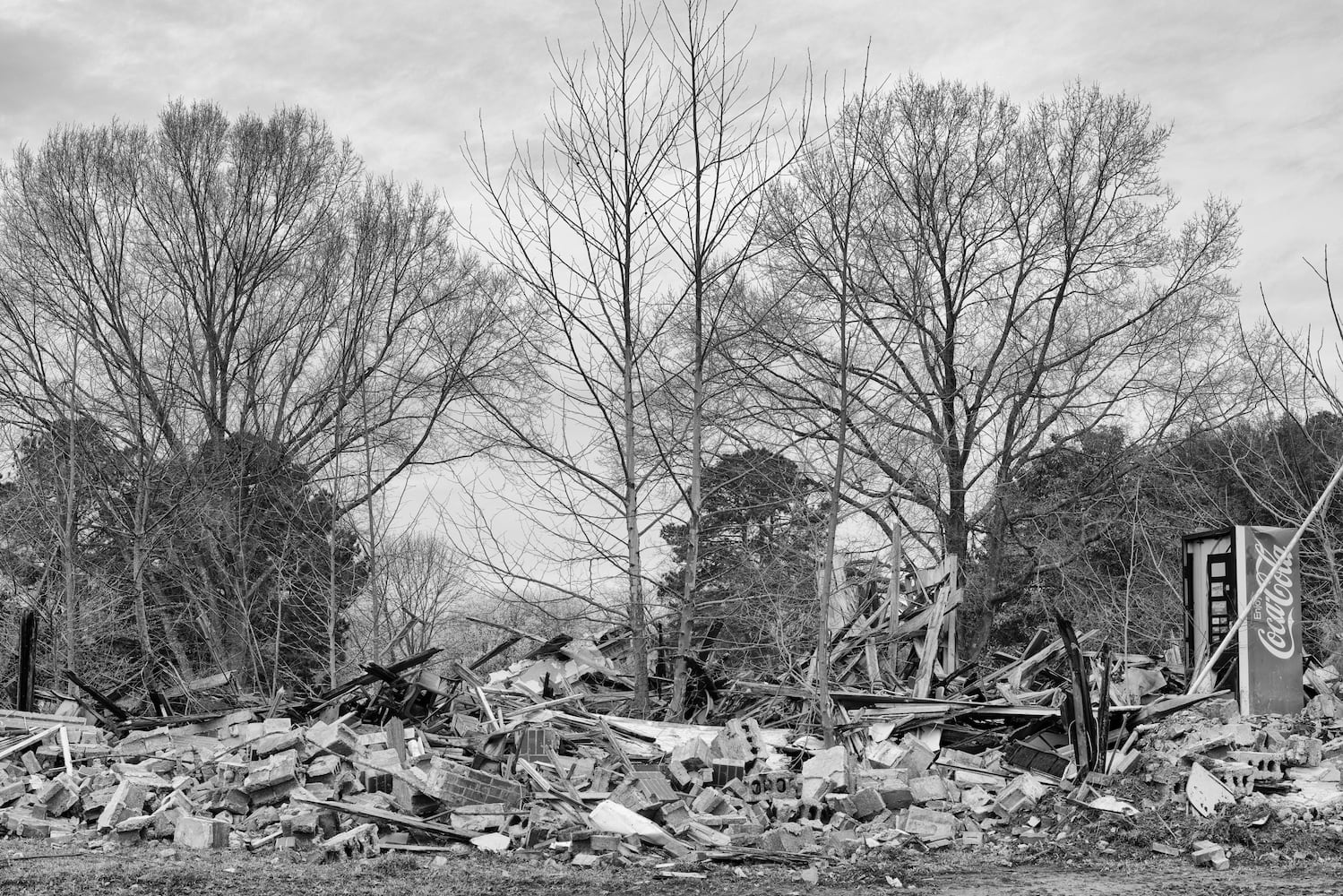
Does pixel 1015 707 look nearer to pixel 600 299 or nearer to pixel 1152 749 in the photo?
pixel 1152 749

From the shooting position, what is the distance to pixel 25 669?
14.9 meters

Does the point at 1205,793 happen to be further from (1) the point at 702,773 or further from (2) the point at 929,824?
(1) the point at 702,773

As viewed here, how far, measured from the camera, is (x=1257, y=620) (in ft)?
41.9

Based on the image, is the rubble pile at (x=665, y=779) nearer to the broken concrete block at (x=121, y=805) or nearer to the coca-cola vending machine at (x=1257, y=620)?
the broken concrete block at (x=121, y=805)

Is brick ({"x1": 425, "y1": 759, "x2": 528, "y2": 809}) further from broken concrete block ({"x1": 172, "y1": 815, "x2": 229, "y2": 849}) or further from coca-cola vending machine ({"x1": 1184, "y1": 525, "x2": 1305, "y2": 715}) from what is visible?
coca-cola vending machine ({"x1": 1184, "y1": 525, "x2": 1305, "y2": 715})

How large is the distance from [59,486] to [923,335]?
52.4 feet

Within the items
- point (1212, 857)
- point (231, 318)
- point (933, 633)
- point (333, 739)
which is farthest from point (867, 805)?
point (231, 318)

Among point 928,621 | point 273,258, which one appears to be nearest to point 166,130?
point 273,258

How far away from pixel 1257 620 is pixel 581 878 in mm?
8566

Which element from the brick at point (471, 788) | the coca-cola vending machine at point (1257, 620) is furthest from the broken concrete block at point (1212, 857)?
the brick at point (471, 788)

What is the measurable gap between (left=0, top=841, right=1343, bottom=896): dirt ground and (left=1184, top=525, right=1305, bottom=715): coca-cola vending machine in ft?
14.1

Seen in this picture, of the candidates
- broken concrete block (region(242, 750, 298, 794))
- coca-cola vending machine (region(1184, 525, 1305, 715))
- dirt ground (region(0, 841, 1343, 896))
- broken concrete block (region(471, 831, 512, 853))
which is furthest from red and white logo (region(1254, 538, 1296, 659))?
broken concrete block (region(242, 750, 298, 794))

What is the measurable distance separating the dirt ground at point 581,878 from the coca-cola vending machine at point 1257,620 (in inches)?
170

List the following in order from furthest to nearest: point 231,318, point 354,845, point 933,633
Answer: point 231,318 → point 933,633 → point 354,845
